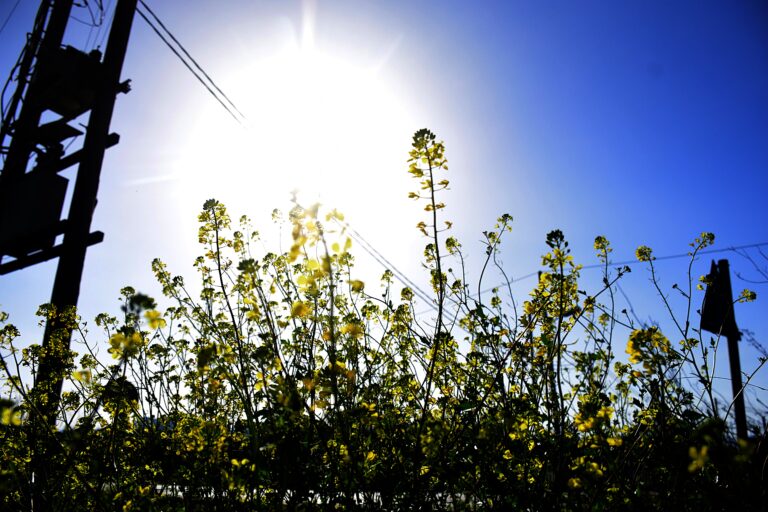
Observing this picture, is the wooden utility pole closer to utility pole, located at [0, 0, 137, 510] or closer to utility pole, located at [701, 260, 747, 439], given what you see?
utility pole, located at [0, 0, 137, 510]

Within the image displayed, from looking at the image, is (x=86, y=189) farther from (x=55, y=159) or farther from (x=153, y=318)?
(x=153, y=318)

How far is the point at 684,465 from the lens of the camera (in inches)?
73.2

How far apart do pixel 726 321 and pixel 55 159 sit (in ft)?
24.5

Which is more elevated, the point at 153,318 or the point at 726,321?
the point at 726,321

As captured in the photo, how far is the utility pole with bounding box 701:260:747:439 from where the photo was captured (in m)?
3.29

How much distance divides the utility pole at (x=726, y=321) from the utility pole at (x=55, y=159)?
514 centimetres

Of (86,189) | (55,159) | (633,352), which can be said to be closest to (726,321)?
(633,352)

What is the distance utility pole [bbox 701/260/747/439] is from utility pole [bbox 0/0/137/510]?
5.14 meters

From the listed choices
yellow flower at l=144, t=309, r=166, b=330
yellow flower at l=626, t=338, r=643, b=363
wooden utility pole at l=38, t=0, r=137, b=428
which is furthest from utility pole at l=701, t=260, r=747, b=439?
wooden utility pole at l=38, t=0, r=137, b=428

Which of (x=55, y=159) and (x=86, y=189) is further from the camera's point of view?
(x=55, y=159)

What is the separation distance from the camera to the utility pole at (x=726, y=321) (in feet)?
10.8

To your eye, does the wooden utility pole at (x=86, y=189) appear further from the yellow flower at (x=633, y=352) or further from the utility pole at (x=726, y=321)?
the utility pole at (x=726, y=321)

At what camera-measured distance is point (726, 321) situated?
381cm

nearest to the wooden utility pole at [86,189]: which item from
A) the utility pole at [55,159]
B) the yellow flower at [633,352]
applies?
the utility pole at [55,159]
